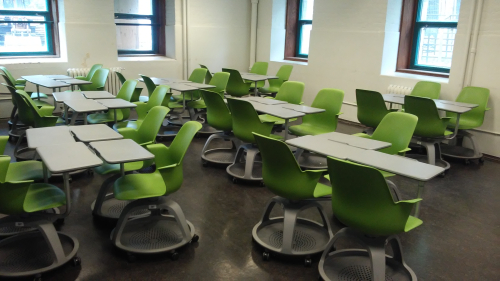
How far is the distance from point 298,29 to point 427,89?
3783mm

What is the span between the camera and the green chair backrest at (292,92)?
5.42m

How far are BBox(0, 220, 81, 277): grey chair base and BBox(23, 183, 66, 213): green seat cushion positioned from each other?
0.36 ft

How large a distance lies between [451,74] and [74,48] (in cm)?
601

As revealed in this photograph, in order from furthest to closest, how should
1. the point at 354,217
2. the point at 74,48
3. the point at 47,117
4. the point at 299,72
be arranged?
the point at 299,72
the point at 74,48
the point at 47,117
the point at 354,217

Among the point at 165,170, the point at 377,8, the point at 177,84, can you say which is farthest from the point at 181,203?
the point at 377,8

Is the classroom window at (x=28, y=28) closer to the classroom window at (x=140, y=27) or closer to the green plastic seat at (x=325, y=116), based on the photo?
the classroom window at (x=140, y=27)

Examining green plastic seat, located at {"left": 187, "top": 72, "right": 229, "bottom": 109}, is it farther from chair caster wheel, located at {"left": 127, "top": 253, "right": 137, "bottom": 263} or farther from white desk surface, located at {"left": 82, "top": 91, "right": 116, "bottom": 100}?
chair caster wheel, located at {"left": 127, "top": 253, "right": 137, "bottom": 263}

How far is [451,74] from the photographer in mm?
5910

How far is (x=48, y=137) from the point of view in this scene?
3.20 m

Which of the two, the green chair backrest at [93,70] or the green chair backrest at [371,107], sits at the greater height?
the green chair backrest at [93,70]

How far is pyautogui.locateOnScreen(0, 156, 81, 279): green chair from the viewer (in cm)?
261

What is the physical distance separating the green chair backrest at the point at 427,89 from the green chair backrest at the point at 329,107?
179 cm

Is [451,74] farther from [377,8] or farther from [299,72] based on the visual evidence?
[299,72]

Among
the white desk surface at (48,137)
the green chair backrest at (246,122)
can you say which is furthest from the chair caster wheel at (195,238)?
the green chair backrest at (246,122)
